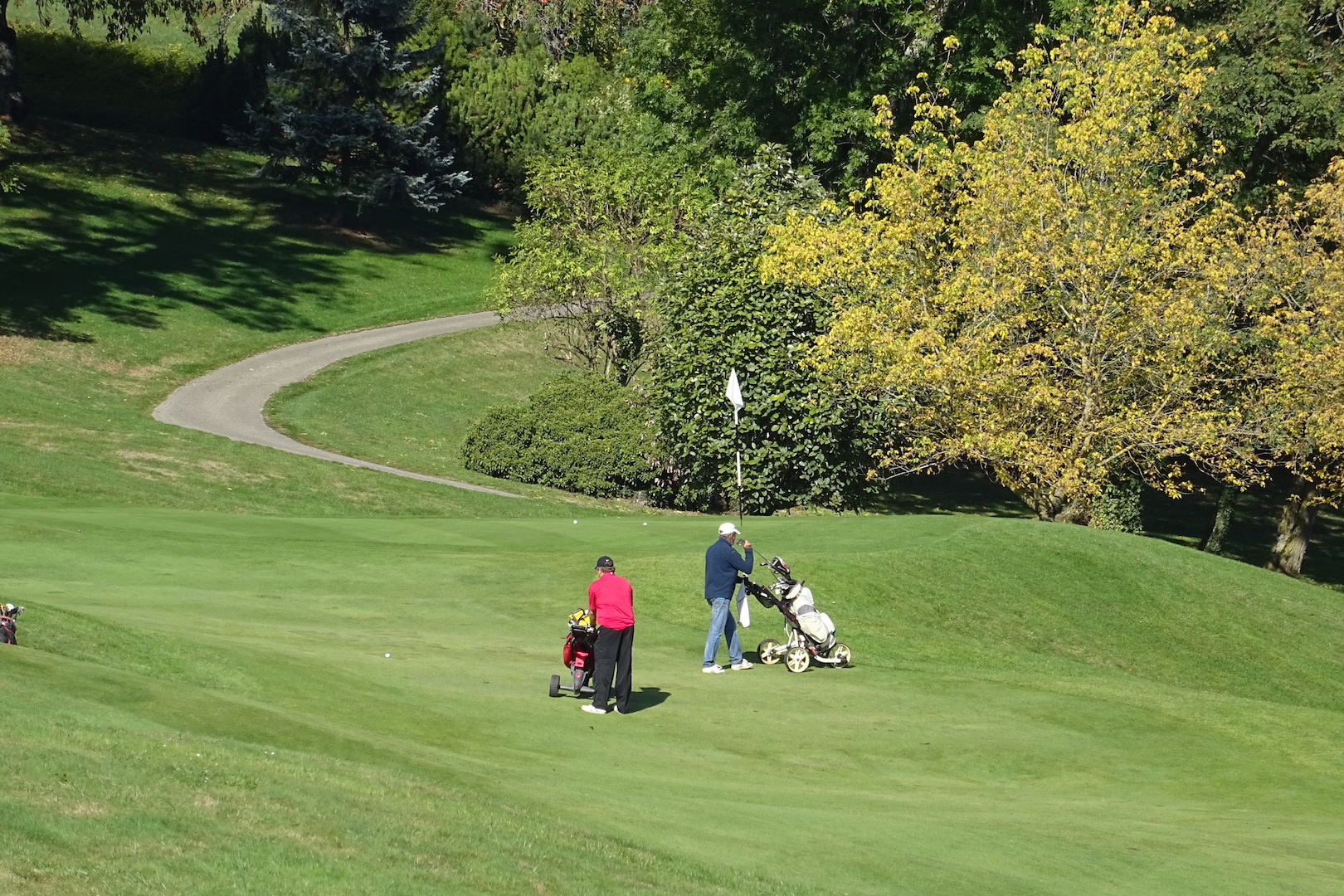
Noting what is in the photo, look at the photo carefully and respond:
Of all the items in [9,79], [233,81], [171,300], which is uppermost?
[233,81]

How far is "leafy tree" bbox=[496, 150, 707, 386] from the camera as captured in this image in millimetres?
48125

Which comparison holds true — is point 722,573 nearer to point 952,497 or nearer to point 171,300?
point 952,497

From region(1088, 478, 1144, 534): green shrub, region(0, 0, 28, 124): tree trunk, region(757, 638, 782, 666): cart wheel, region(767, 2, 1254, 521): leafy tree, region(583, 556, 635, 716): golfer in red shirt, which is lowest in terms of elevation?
region(757, 638, 782, 666): cart wheel

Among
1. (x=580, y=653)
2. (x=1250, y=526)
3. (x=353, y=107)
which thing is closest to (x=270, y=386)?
(x=353, y=107)

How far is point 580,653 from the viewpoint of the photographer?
17.0 m

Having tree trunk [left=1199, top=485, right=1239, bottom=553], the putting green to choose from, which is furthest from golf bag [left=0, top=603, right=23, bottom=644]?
tree trunk [left=1199, top=485, right=1239, bottom=553]

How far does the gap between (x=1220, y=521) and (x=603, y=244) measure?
20952 mm

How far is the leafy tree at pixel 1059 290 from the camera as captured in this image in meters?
31.6

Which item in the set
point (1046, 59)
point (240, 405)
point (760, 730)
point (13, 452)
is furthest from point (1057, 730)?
point (240, 405)

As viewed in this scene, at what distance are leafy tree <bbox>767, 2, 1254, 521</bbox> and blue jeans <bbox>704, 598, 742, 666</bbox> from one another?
42.6ft

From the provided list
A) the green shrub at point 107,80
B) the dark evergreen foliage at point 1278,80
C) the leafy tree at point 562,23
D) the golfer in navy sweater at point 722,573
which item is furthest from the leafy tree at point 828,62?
the green shrub at point 107,80

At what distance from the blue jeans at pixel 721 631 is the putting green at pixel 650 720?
364 millimetres

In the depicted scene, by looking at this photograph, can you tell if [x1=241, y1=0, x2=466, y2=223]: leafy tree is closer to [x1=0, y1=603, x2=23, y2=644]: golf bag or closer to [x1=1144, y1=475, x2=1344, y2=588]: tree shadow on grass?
[x1=1144, y1=475, x2=1344, y2=588]: tree shadow on grass

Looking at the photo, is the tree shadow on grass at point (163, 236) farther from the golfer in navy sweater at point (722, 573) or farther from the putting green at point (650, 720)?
the golfer in navy sweater at point (722, 573)
